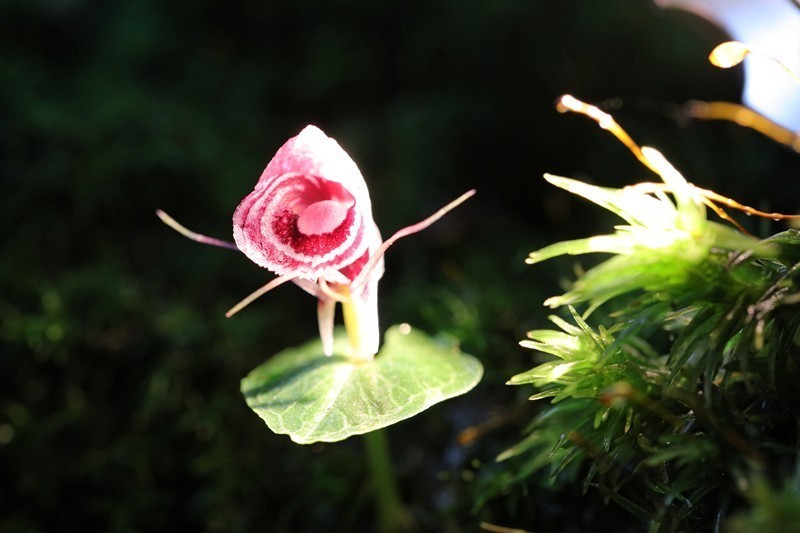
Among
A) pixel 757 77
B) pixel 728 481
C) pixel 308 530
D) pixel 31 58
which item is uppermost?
pixel 757 77

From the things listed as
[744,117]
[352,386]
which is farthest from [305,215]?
[744,117]

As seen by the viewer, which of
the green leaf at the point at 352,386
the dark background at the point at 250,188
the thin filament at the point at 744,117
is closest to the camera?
the green leaf at the point at 352,386

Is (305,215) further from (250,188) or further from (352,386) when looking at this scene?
(250,188)

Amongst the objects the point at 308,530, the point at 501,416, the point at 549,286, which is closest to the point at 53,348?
the point at 308,530

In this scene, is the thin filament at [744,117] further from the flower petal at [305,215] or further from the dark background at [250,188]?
the flower petal at [305,215]

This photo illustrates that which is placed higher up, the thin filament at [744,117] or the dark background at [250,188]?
the thin filament at [744,117]

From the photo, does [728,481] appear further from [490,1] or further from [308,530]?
[490,1]

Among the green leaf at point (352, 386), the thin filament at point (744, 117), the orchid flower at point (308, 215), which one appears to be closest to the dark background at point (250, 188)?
the thin filament at point (744, 117)
